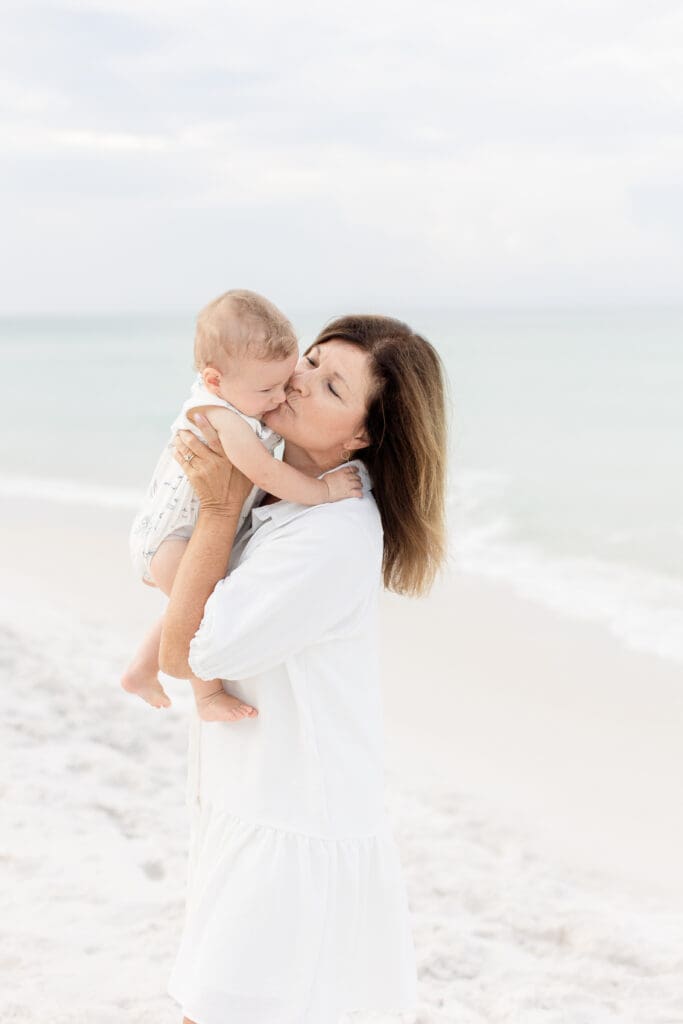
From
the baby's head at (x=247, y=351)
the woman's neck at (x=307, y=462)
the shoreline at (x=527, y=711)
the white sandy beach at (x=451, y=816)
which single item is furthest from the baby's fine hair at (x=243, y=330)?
the shoreline at (x=527, y=711)

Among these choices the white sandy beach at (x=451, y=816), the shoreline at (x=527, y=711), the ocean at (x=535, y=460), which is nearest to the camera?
the white sandy beach at (x=451, y=816)

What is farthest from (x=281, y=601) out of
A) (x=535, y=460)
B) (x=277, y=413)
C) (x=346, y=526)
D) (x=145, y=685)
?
(x=535, y=460)

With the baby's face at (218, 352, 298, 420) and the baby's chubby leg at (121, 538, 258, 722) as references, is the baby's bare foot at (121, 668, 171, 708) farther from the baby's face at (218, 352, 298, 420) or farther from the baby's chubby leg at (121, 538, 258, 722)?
the baby's face at (218, 352, 298, 420)

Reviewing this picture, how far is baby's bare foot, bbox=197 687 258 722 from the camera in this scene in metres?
2.20

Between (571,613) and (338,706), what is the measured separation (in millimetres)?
5580

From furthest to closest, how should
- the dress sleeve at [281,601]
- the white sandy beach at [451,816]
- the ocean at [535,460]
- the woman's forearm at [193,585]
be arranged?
the ocean at [535,460], the white sandy beach at [451,816], the woman's forearm at [193,585], the dress sleeve at [281,601]

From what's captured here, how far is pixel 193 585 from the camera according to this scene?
2184 mm

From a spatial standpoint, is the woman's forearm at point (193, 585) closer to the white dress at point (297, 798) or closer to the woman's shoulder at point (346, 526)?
the white dress at point (297, 798)

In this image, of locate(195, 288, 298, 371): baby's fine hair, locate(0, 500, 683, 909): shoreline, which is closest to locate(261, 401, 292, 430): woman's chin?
locate(195, 288, 298, 371): baby's fine hair

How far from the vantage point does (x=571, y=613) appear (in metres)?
7.54

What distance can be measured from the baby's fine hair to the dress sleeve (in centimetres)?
45

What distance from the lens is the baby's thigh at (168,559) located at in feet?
8.34

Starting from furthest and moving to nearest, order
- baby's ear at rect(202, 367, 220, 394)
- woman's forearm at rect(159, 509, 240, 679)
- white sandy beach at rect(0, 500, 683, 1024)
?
1. white sandy beach at rect(0, 500, 683, 1024)
2. baby's ear at rect(202, 367, 220, 394)
3. woman's forearm at rect(159, 509, 240, 679)

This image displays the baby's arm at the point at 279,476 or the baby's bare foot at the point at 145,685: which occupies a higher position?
the baby's arm at the point at 279,476
